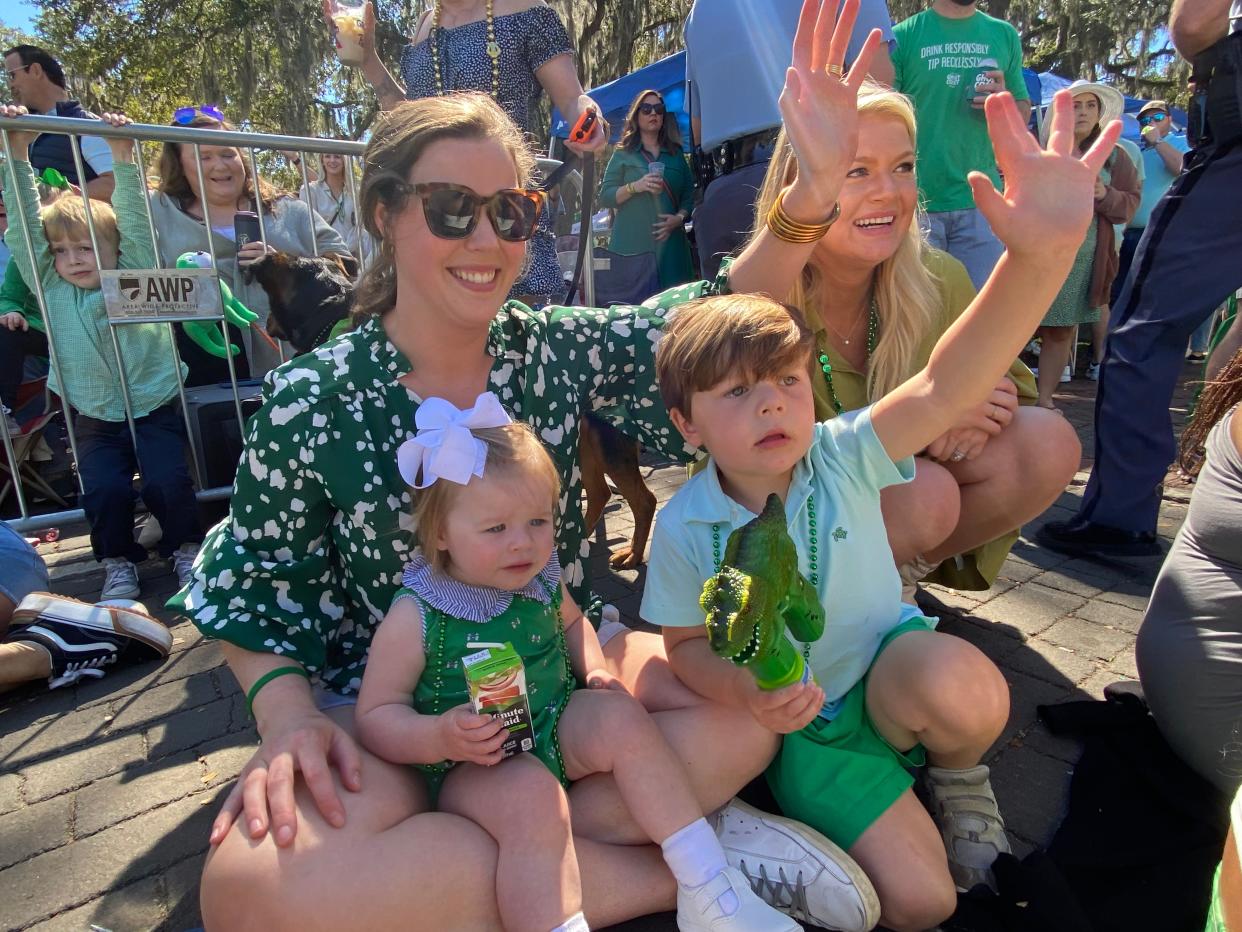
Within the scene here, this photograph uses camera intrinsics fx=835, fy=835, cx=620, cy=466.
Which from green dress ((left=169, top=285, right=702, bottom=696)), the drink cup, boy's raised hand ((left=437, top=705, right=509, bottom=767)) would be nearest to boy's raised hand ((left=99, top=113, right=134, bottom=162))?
the drink cup

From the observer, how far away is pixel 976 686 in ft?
5.32

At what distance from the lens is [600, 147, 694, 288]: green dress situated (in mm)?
7055

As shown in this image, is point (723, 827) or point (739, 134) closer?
point (723, 827)

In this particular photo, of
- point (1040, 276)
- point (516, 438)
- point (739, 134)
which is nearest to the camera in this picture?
point (1040, 276)

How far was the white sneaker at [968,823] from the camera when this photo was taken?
1.71 meters

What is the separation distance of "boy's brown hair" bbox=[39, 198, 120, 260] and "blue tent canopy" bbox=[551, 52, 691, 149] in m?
6.00

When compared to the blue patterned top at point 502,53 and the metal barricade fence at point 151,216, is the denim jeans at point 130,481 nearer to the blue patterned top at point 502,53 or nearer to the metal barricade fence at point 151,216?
the metal barricade fence at point 151,216

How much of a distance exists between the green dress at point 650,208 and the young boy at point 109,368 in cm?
400

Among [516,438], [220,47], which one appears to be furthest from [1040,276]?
[220,47]

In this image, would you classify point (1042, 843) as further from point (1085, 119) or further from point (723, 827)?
point (1085, 119)

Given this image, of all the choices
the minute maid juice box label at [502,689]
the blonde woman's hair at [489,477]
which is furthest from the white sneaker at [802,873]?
the blonde woman's hair at [489,477]

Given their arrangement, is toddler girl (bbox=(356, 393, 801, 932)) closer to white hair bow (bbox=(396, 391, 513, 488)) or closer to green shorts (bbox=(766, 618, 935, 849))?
white hair bow (bbox=(396, 391, 513, 488))

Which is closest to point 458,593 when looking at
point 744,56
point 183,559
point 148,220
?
point 183,559

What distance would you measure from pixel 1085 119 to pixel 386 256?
624cm
